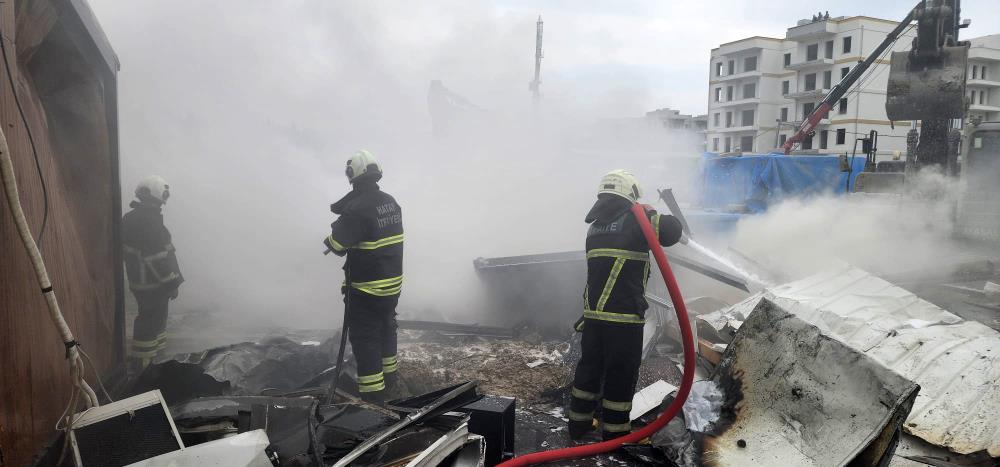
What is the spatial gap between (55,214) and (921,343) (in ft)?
17.1

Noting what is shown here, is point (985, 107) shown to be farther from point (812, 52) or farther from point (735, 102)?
point (735, 102)

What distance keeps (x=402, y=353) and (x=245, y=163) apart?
4.14 meters

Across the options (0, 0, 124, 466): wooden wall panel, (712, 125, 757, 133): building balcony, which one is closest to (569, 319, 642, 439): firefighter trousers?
(0, 0, 124, 466): wooden wall panel

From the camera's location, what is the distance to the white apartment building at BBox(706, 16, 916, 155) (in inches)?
1490

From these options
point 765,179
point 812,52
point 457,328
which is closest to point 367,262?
point 457,328

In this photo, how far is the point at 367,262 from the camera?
427 cm

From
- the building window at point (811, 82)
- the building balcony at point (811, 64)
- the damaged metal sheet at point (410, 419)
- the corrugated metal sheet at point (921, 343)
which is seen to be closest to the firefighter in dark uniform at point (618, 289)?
the damaged metal sheet at point (410, 419)

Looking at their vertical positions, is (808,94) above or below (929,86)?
above

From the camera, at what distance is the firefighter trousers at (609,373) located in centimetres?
384

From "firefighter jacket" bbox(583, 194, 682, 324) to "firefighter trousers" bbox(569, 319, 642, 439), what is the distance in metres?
0.09

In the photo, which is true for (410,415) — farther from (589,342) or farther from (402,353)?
(402,353)

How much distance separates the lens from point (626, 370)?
3838mm

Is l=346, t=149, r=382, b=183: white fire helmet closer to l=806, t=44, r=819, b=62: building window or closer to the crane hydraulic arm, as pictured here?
the crane hydraulic arm

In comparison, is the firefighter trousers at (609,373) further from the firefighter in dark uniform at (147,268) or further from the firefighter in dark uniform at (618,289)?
the firefighter in dark uniform at (147,268)
